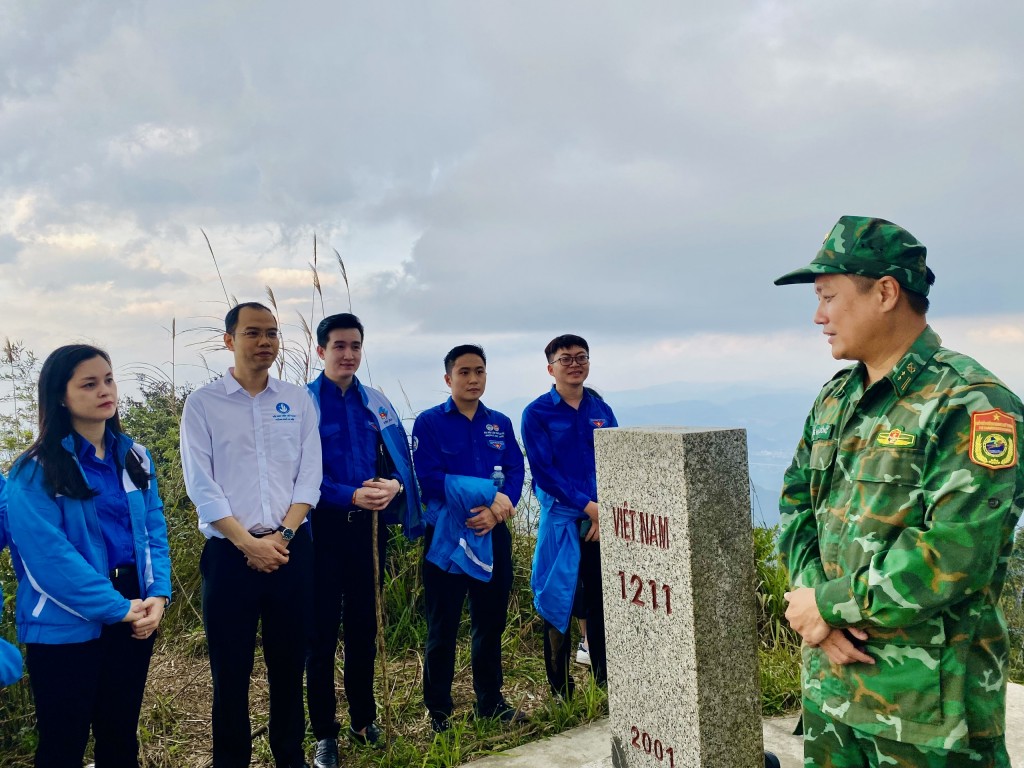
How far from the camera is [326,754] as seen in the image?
143 inches

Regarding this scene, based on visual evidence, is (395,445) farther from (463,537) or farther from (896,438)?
(896,438)

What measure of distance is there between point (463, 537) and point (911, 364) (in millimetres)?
2335

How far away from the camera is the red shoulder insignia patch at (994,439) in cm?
186

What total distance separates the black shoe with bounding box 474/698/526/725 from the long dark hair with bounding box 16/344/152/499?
2.15m

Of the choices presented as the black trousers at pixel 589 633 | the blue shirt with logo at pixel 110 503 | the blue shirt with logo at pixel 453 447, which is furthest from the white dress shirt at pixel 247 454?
the black trousers at pixel 589 633

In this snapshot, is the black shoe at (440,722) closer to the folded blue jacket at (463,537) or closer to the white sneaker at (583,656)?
the folded blue jacket at (463,537)

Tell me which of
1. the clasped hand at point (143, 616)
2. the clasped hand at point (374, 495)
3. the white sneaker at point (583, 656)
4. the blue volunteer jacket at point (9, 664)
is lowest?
the white sneaker at point (583, 656)

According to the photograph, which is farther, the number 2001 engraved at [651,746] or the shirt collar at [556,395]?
the shirt collar at [556,395]

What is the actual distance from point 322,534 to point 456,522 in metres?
0.64

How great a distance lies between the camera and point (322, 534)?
3.70m

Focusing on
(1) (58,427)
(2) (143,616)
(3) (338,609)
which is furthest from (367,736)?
(1) (58,427)

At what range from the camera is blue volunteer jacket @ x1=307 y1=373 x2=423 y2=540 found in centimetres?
388

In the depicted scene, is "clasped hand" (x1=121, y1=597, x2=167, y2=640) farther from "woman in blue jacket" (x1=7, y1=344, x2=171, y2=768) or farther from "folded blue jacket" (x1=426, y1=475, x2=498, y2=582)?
"folded blue jacket" (x1=426, y1=475, x2=498, y2=582)

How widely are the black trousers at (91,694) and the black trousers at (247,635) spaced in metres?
0.30
